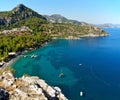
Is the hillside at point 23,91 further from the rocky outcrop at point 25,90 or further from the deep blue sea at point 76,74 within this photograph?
the deep blue sea at point 76,74

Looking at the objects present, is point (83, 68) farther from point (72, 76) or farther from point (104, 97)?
point (104, 97)

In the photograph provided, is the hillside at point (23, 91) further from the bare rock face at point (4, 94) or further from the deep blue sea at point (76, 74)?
the deep blue sea at point (76, 74)

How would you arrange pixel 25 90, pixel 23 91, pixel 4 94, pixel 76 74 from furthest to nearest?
pixel 76 74 → pixel 25 90 → pixel 23 91 → pixel 4 94

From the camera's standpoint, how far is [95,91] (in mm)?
95625

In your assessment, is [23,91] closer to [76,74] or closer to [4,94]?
[4,94]

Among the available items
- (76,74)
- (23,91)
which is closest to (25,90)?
(23,91)

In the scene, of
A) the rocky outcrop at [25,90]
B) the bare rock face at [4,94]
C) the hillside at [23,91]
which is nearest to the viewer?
the bare rock face at [4,94]

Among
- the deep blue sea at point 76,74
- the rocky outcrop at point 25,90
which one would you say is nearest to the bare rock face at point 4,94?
the rocky outcrop at point 25,90

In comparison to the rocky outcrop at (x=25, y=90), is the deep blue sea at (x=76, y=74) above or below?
below

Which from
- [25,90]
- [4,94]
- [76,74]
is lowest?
[76,74]

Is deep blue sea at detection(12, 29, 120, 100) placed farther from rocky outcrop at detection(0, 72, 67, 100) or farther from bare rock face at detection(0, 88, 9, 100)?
bare rock face at detection(0, 88, 9, 100)

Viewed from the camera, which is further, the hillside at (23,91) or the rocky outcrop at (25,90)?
the rocky outcrop at (25,90)

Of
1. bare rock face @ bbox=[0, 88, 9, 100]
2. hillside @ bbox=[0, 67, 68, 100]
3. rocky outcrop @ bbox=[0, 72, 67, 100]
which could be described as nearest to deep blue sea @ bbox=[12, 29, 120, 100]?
rocky outcrop @ bbox=[0, 72, 67, 100]

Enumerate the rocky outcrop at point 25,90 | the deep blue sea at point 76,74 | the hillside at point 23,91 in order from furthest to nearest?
the deep blue sea at point 76,74
the rocky outcrop at point 25,90
the hillside at point 23,91
